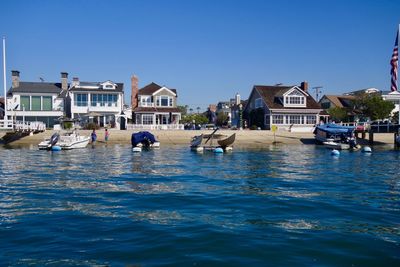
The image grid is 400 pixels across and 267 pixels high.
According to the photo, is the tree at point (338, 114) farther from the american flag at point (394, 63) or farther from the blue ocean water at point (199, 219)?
the blue ocean water at point (199, 219)

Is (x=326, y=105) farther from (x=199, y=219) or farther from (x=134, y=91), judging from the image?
(x=199, y=219)

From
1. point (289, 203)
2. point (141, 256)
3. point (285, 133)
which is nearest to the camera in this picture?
point (141, 256)

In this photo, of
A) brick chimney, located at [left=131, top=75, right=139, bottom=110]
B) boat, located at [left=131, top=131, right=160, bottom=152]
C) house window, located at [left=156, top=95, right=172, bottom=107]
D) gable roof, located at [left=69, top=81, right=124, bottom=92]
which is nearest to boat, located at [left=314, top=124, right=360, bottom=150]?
boat, located at [left=131, top=131, right=160, bottom=152]

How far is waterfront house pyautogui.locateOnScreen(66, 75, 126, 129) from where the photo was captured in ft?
199

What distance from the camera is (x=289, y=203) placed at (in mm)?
13227

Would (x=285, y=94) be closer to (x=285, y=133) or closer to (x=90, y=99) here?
(x=285, y=133)

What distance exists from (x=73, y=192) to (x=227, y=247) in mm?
8914

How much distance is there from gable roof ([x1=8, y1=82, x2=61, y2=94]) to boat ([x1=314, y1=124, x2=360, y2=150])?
44495mm

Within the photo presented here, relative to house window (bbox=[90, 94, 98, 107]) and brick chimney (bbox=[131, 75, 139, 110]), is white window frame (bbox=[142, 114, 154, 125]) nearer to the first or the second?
brick chimney (bbox=[131, 75, 139, 110])

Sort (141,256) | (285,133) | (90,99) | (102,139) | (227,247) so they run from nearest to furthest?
(141,256), (227,247), (102,139), (285,133), (90,99)

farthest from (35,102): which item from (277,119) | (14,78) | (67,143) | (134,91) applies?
(277,119)

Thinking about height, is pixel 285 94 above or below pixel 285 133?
above

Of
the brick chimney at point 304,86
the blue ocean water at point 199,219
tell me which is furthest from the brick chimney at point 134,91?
the blue ocean water at point 199,219

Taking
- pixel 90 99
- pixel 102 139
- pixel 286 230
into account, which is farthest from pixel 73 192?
pixel 90 99
